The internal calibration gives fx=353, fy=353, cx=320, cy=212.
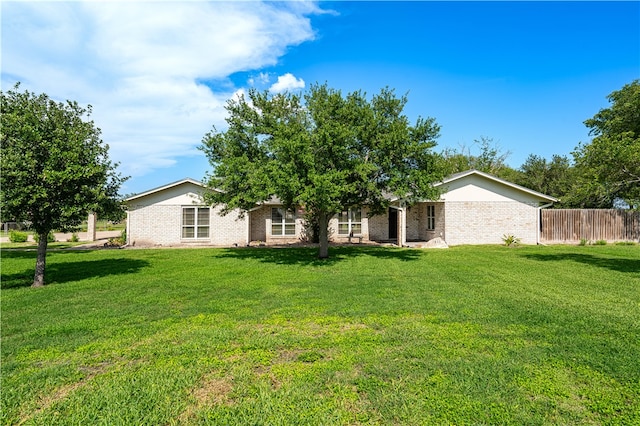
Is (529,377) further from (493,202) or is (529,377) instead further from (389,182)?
(493,202)

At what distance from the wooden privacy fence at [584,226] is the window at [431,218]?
6399 mm

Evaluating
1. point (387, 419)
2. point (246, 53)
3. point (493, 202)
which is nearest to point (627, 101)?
point (493, 202)

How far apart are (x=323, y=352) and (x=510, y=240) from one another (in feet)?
60.4

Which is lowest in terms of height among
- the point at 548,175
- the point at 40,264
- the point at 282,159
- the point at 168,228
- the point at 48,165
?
the point at 40,264

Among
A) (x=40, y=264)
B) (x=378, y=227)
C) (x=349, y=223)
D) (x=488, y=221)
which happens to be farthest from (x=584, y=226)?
(x=40, y=264)

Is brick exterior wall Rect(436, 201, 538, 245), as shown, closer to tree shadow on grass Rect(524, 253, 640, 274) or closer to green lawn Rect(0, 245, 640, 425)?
tree shadow on grass Rect(524, 253, 640, 274)

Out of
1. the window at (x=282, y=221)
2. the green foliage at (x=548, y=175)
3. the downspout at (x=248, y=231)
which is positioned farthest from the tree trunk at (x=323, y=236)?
the green foliage at (x=548, y=175)

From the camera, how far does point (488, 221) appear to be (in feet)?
68.7

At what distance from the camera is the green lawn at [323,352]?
3.34 metres

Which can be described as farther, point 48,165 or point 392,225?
point 392,225

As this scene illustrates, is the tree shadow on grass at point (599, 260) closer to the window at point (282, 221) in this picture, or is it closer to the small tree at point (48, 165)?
the window at point (282, 221)

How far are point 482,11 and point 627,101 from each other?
2035 cm

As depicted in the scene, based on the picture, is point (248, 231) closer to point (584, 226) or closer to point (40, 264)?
point (40, 264)

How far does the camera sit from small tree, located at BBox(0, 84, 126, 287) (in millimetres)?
8445
